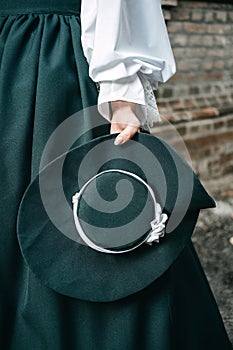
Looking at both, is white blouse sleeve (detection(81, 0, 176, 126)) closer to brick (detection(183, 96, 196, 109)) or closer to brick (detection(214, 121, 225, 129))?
brick (detection(183, 96, 196, 109))

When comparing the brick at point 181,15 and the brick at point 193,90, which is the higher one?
the brick at point 181,15

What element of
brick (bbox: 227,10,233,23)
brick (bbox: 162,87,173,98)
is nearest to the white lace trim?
brick (bbox: 162,87,173,98)

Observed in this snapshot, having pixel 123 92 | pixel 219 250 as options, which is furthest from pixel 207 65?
pixel 123 92

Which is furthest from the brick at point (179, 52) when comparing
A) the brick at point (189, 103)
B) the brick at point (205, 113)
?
the brick at point (205, 113)

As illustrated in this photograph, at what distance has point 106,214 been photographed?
55.2 inches

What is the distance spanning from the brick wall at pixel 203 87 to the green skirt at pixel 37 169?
8.81ft

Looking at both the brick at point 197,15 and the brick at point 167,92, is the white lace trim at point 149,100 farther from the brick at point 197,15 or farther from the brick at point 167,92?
the brick at point 197,15

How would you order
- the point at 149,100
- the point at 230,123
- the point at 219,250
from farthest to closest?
the point at 230,123, the point at 219,250, the point at 149,100

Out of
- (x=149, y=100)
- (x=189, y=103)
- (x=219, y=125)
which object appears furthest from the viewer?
(x=219, y=125)

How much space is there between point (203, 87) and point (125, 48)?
341 cm

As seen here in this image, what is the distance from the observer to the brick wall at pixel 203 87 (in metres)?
4.40

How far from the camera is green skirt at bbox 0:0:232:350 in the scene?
149 centimetres

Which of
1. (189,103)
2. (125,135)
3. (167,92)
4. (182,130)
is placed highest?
(125,135)

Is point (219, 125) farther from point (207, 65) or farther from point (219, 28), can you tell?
point (219, 28)
